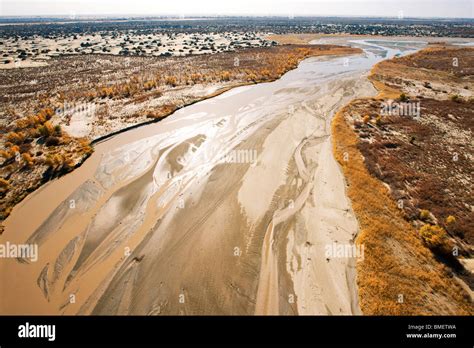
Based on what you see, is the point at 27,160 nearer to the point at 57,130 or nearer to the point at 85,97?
the point at 57,130

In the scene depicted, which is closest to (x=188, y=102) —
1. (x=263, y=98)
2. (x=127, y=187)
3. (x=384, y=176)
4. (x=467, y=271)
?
(x=263, y=98)

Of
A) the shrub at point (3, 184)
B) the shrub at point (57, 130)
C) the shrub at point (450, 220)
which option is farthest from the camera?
the shrub at point (57, 130)

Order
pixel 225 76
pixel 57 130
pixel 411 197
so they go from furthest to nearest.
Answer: pixel 225 76, pixel 57 130, pixel 411 197

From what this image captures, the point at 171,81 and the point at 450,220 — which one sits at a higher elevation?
the point at 171,81

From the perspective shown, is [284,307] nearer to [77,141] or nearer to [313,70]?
[77,141]

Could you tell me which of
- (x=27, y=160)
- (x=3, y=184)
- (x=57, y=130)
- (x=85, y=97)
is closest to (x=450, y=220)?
(x=3, y=184)

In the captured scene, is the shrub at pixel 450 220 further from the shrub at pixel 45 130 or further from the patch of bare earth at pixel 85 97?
the shrub at pixel 45 130

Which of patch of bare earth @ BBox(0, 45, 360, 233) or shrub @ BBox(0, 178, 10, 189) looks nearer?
shrub @ BBox(0, 178, 10, 189)

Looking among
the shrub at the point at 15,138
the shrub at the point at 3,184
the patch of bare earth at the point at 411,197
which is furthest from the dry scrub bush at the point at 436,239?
the shrub at the point at 15,138

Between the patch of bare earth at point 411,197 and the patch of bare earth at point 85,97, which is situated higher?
the patch of bare earth at point 85,97

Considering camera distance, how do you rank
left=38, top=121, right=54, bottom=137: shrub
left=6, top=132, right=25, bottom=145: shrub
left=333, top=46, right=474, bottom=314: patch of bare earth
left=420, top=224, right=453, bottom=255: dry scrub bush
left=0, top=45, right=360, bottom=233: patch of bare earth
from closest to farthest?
left=333, top=46, right=474, bottom=314: patch of bare earth
left=420, top=224, right=453, bottom=255: dry scrub bush
left=0, top=45, right=360, bottom=233: patch of bare earth
left=6, top=132, right=25, bottom=145: shrub
left=38, top=121, right=54, bottom=137: shrub

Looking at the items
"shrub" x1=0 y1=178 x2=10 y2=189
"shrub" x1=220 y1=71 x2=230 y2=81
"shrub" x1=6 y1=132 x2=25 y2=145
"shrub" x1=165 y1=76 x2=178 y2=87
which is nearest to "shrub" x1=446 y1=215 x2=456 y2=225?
"shrub" x1=0 y1=178 x2=10 y2=189

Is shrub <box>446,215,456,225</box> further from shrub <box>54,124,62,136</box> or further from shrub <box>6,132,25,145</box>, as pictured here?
shrub <box>6,132,25,145</box>
